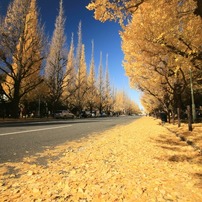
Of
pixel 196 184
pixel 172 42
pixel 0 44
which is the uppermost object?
pixel 0 44

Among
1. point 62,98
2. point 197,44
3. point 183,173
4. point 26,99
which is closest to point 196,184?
point 183,173

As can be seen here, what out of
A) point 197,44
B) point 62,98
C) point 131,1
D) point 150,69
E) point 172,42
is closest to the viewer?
point 131,1

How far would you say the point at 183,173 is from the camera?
371 cm

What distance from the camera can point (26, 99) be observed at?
3491cm

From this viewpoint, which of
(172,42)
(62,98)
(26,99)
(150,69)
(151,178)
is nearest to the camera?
(151,178)

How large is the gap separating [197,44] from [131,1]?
455 cm

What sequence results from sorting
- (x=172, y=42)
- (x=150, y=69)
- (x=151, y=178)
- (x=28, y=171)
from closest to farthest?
(x=151, y=178) < (x=28, y=171) < (x=172, y=42) < (x=150, y=69)

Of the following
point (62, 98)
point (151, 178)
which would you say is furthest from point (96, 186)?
point (62, 98)

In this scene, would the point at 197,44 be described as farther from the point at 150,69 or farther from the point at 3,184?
the point at 3,184

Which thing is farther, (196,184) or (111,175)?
(111,175)

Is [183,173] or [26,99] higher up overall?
[26,99]

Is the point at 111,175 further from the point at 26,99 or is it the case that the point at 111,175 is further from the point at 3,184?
the point at 26,99

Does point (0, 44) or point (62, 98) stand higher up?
point (0, 44)

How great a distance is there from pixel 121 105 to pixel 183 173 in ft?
384
